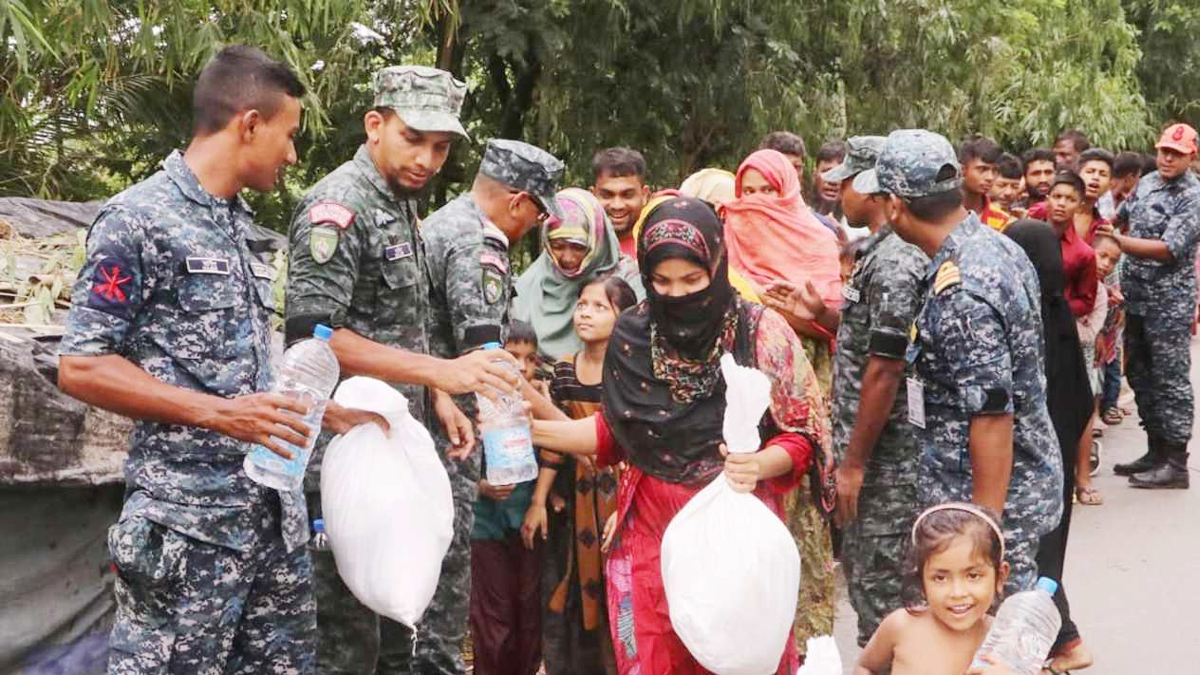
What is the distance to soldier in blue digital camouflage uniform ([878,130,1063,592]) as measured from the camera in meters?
3.96

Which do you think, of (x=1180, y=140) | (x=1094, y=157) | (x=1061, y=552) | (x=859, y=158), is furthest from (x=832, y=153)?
(x=1061, y=552)

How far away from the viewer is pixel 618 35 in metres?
9.13

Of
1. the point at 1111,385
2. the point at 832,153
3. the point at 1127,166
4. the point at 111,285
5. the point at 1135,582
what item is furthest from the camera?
the point at 1127,166

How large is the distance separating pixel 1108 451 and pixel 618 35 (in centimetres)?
443

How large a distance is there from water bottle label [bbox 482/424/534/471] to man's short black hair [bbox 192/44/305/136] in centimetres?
114

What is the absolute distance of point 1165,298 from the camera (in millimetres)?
8805

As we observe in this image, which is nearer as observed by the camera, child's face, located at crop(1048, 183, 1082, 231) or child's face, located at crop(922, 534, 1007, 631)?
child's face, located at crop(922, 534, 1007, 631)

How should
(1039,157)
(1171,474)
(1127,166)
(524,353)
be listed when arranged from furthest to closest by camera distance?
1. (1127,166)
2. (1039,157)
3. (1171,474)
4. (524,353)

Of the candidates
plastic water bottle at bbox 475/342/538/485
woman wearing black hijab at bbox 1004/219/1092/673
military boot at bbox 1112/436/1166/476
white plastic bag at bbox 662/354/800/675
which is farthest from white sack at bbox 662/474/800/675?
military boot at bbox 1112/436/1166/476

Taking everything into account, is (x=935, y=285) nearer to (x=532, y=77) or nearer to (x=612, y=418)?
(x=612, y=418)

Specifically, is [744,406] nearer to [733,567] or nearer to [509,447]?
[733,567]

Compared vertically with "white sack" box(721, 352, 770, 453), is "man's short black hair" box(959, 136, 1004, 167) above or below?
below

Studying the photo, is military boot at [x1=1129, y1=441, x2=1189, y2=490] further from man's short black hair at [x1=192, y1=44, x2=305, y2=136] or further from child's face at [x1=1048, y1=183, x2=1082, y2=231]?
man's short black hair at [x1=192, y1=44, x2=305, y2=136]

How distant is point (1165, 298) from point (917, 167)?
5.33 m
